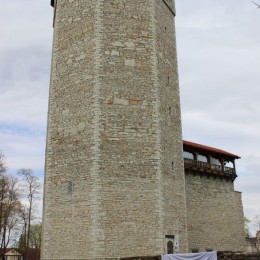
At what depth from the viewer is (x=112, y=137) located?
12852mm

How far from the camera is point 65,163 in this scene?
43.4ft

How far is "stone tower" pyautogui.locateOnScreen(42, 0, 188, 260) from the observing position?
39.8 ft

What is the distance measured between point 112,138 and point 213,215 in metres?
10.2

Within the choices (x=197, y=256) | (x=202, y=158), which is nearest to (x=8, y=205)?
(x=202, y=158)

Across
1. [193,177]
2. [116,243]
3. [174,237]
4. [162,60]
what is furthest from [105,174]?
[193,177]

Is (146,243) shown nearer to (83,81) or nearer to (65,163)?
(65,163)

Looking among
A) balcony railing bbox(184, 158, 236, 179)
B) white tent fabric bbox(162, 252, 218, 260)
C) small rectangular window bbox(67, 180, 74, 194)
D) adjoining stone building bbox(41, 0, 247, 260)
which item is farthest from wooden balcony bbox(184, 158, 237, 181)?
white tent fabric bbox(162, 252, 218, 260)

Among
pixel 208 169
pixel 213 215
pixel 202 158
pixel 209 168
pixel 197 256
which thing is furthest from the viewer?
pixel 202 158

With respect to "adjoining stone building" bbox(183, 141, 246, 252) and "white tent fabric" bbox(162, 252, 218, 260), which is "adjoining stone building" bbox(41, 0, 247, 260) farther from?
"adjoining stone building" bbox(183, 141, 246, 252)

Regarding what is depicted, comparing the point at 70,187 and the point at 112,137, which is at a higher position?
the point at 112,137

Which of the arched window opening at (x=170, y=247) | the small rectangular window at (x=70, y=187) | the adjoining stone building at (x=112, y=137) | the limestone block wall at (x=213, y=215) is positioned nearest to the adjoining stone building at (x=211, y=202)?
the limestone block wall at (x=213, y=215)

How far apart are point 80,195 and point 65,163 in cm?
141

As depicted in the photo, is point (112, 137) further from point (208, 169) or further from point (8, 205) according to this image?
point (8, 205)

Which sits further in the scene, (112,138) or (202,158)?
(202,158)
